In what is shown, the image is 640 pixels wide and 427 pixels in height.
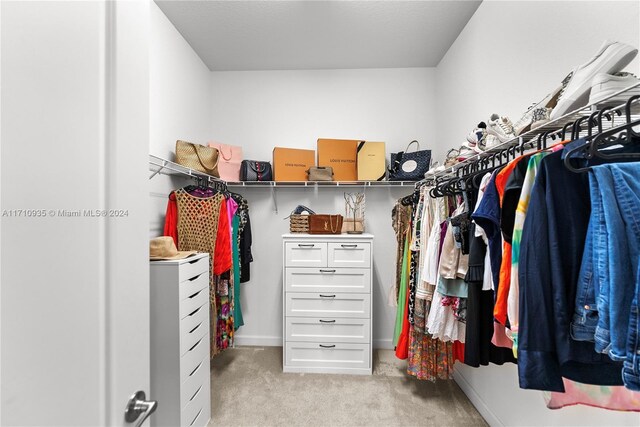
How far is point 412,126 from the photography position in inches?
111

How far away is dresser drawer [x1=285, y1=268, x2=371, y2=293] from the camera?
229 centimetres

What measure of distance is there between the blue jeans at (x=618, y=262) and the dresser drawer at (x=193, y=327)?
1.64 meters

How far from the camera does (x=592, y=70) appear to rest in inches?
33.0

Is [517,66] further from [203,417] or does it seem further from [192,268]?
[203,417]

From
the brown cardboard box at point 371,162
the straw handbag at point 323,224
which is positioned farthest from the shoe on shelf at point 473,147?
the straw handbag at point 323,224

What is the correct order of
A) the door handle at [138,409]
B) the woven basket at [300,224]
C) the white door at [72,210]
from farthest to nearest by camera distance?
the woven basket at [300,224] < the door handle at [138,409] < the white door at [72,210]

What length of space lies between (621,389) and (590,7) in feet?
4.73

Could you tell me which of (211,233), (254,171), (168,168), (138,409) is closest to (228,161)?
(254,171)

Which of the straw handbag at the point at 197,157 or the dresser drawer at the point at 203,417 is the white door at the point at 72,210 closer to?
the dresser drawer at the point at 203,417

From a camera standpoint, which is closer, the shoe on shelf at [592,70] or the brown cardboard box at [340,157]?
the shoe on shelf at [592,70]

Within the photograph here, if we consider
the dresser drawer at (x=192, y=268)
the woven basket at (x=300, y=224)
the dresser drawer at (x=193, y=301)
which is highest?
the woven basket at (x=300, y=224)

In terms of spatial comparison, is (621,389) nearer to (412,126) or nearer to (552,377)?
(552,377)

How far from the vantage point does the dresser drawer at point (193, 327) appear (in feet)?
4.83

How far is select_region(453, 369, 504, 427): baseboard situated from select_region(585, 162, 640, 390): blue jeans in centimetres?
153
